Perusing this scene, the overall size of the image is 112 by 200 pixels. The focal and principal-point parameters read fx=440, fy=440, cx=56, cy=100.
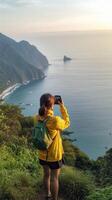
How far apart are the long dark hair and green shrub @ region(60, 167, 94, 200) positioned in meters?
1.50

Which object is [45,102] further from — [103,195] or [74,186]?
[74,186]

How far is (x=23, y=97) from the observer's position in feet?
400

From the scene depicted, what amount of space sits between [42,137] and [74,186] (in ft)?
4.48

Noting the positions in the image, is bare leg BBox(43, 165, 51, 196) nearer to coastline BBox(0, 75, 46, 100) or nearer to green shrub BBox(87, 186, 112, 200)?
green shrub BBox(87, 186, 112, 200)

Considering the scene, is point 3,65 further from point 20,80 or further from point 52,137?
point 52,137

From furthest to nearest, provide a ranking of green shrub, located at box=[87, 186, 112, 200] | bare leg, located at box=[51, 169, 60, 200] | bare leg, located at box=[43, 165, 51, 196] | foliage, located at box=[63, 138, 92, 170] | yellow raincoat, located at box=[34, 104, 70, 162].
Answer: foliage, located at box=[63, 138, 92, 170]
bare leg, located at box=[43, 165, 51, 196]
bare leg, located at box=[51, 169, 60, 200]
yellow raincoat, located at box=[34, 104, 70, 162]
green shrub, located at box=[87, 186, 112, 200]

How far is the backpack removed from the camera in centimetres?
510

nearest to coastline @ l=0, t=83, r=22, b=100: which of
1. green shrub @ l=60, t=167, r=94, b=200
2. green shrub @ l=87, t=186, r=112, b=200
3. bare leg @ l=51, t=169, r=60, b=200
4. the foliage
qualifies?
the foliage

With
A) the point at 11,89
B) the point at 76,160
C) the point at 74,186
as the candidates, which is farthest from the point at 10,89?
the point at 74,186

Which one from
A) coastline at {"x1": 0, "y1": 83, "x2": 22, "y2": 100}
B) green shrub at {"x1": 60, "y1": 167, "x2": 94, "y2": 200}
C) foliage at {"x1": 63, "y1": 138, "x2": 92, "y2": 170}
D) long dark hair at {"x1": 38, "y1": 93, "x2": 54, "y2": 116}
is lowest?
coastline at {"x1": 0, "y1": 83, "x2": 22, "y2": 100}

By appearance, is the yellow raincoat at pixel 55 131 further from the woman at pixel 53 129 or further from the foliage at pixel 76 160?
the foliage at pixel 76 160

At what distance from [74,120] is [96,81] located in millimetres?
57248

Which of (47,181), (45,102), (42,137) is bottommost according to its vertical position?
(47,181)

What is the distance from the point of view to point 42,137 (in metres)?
5.11
